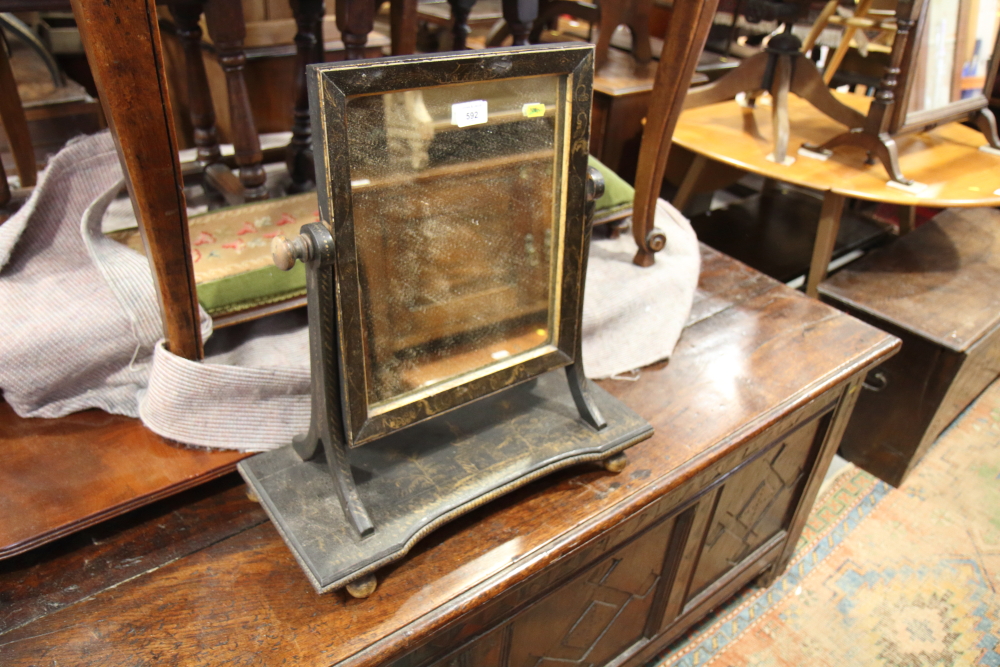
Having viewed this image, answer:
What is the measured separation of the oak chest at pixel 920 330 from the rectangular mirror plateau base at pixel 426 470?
2.79 ft

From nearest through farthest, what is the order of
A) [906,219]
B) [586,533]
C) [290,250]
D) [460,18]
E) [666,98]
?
1. [290,250]
2. [586,533]
3. [666,98]
4. [460,18]
5. [906,219]

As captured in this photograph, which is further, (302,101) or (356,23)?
(302,101)

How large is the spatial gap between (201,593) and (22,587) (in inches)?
7.1

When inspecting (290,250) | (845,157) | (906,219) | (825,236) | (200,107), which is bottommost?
(906,219)

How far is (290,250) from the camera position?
569 millimetres

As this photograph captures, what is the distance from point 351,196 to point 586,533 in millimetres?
450

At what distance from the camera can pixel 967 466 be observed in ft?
5.38

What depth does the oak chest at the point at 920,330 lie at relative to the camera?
142cm

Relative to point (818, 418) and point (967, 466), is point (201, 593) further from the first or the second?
point (967, 466)

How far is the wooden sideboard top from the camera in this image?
2.18 feet

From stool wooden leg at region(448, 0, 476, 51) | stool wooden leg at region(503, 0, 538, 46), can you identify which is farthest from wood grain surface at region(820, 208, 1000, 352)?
stool wooden leg at region(448, 0, 476, 51)

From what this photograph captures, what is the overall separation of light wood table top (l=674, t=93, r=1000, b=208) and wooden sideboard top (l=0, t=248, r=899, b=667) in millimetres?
648

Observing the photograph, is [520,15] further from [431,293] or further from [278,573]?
[278,573]

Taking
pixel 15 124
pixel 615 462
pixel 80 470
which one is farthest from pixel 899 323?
pixel 15 124
